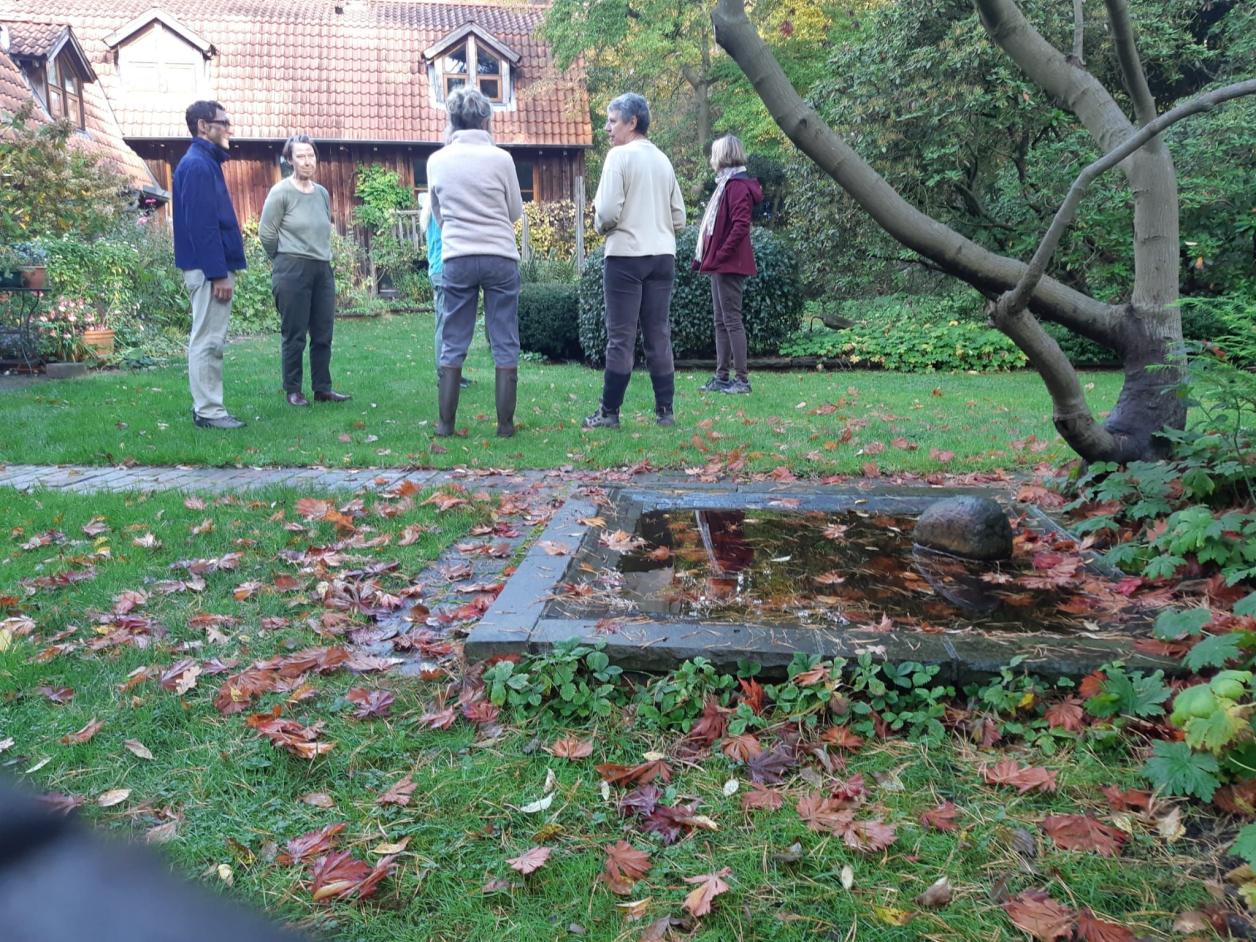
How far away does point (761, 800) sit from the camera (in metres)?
2.07

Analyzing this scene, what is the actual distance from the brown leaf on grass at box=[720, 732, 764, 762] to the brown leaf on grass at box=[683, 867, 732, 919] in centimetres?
41

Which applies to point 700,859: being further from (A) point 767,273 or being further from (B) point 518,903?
(A) point 767,273

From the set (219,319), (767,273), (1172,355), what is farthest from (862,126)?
(1172,355)

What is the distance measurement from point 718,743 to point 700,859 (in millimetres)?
430

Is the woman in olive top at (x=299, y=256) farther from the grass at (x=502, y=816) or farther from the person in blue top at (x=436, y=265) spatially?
the grass at (x=502, y=816)

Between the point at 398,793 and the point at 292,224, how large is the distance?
5.88 metres

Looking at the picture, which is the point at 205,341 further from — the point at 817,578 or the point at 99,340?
the point at 99,340

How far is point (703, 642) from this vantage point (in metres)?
2.51

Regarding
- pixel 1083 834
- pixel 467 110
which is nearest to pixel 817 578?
pixel 1083 834

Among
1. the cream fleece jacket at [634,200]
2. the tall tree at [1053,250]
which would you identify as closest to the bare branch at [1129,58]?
the tall tree at [1053,250]

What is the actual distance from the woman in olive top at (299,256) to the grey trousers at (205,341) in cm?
72

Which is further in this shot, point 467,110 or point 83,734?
point 467,110

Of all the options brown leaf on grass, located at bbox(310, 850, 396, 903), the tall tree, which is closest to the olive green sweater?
the tall tree

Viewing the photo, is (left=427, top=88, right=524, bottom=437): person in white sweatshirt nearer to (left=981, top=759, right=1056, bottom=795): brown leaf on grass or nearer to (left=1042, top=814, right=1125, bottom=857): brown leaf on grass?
(left=981, top=759, right=1056, bottom=795): brown leaf on grass
